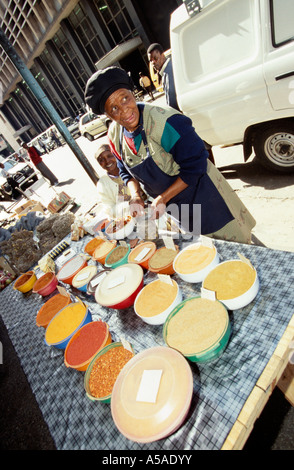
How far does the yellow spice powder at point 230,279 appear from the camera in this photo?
129 centimetres

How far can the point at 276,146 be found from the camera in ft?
11.7

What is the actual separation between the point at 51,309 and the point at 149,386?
1.33 m

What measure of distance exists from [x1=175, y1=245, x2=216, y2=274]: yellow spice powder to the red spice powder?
2.16 ft

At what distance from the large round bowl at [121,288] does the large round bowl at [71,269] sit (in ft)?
2.11

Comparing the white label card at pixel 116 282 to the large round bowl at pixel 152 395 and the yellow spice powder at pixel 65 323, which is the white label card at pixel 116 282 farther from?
the large round bowl at pixel 152 395

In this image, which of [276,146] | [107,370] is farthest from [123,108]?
[276,146]

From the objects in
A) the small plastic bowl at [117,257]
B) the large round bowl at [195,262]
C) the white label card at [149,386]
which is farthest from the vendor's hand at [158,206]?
the white label card at [149,386]

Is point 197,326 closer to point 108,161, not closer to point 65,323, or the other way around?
point 65,323

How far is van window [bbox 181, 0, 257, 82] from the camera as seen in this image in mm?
2762

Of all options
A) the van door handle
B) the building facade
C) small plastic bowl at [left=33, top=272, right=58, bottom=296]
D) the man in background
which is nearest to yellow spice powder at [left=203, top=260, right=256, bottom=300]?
small plastic bowl at [left=33, top=272, right=58, bottom=296]

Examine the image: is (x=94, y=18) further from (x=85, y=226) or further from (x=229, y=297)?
(x=229, y=297)

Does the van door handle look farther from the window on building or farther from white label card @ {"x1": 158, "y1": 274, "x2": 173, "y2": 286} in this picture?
the window on building

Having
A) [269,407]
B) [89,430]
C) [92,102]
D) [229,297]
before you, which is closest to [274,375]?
[229,297]

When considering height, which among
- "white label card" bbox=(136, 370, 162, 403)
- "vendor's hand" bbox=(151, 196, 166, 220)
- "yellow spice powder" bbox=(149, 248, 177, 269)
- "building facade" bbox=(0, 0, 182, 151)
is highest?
"building facade" bbox=(0, 0, 182, 151)
